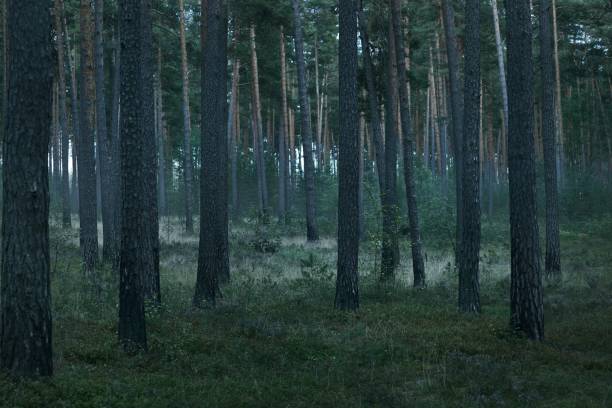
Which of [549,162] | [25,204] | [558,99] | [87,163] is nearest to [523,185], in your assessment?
[25,204]

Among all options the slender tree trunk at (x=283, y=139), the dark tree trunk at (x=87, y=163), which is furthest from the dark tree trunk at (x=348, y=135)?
the slender tree trunk at (x=283, y=139)

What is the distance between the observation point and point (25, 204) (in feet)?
22.9

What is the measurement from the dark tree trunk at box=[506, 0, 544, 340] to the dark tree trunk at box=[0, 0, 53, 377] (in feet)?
22.6

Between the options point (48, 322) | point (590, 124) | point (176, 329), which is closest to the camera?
point (48, 322)

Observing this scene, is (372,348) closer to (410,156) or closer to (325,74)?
(410,156)

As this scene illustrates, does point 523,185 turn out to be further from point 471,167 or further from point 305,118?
point 305,118

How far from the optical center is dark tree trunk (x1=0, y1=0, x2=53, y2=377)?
22.9 feet

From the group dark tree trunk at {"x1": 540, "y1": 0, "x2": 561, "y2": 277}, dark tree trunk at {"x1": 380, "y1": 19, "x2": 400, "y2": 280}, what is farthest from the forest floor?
dark tree trunk at {"x1": 540, "y1": 0, "x2": 561, "y2": 277}

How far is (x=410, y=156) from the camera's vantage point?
16844 mm

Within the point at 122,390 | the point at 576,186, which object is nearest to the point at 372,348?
the point at 122,390

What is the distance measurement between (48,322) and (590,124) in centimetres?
4845

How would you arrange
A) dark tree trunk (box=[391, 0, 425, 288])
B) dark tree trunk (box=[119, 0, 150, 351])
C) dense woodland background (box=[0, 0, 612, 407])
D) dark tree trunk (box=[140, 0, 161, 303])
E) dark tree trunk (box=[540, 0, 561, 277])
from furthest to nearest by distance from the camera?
1. dark tree trunk (box=[540, 0, 561, 277])
2. dark tree trunk (box=[391, 0, 425, 288])
3. dark tree trunk (box=[140, 0, 161, 303])
4. dark tree trunk (box=[119, 0, 150, 351])
5. dense woodland background (box=[0, 0, 612, 407])

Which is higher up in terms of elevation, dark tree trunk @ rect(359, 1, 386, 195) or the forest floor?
dark tree trunk @ rect(359, 1, 386, 195)

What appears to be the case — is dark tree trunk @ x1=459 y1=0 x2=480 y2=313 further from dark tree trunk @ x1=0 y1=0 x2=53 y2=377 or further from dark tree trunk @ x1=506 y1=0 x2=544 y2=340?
dark tree trunk @ x1=0 y1=0 x2=53 y2=377
